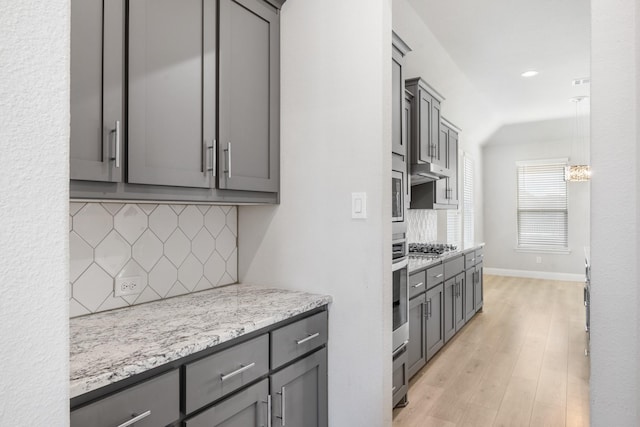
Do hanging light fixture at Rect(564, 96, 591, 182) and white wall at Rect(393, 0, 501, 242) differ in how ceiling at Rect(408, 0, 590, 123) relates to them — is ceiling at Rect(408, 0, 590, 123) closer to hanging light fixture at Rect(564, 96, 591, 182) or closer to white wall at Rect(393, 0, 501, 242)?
white wall at Rect(393, 0, 501, 242)

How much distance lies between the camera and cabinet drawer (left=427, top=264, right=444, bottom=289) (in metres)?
3.19

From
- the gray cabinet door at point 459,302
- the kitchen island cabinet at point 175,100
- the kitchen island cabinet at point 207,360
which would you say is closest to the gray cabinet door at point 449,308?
the gray cabinet door at point 459,302

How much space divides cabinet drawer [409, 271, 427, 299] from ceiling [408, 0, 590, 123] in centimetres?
208

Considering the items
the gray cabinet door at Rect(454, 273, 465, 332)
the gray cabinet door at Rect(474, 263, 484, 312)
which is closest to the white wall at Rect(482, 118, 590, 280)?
the gray cabinet door at Rect(474, 263, 484, 312)

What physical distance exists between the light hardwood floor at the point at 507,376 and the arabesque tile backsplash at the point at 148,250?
1.54m

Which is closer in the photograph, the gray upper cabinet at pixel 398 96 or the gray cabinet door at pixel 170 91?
the gray cabinet door at pixel 170 91

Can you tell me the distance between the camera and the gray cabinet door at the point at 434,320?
10.6 feet

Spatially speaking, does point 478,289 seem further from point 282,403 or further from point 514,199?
point 282,403

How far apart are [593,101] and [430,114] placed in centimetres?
253

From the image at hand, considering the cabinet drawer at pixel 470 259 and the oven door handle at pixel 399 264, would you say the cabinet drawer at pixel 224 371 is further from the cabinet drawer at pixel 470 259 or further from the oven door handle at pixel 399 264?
the cabinet drawer at pixel 470 259
